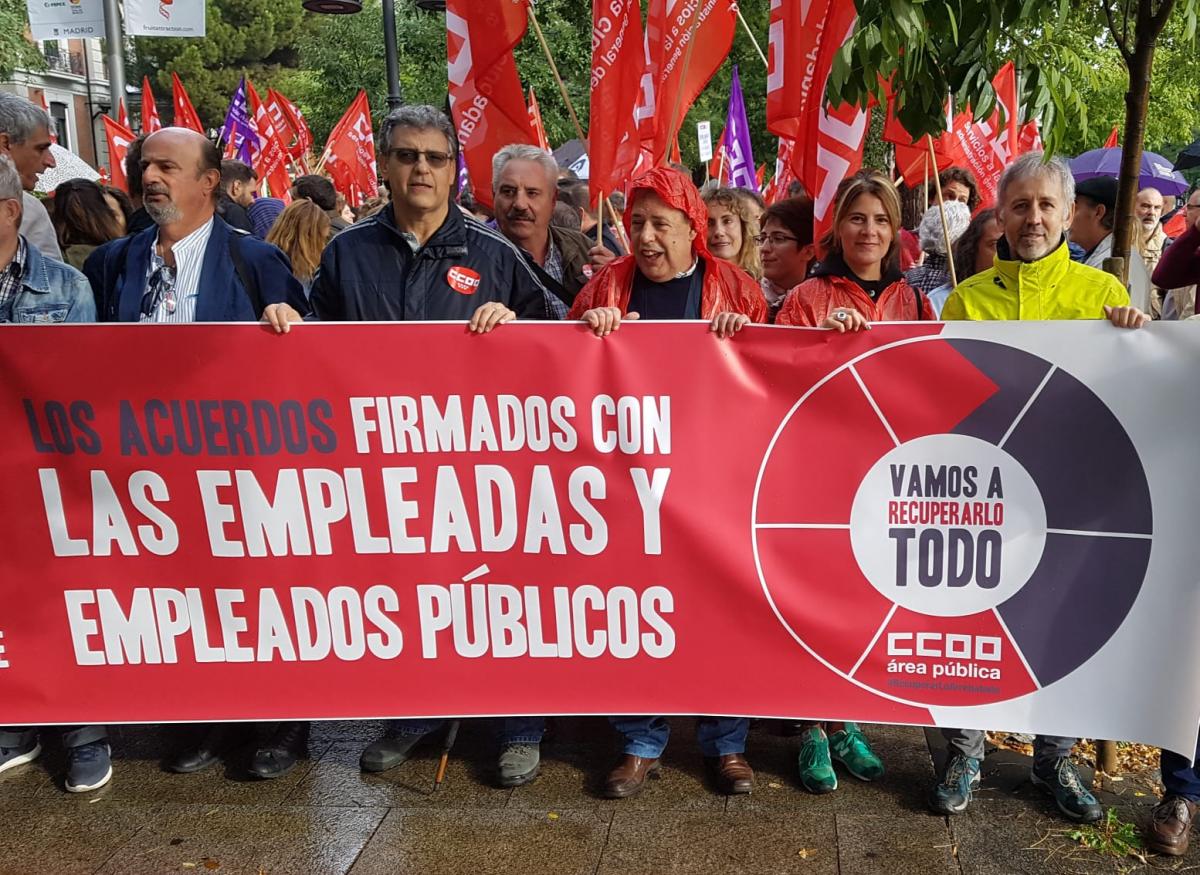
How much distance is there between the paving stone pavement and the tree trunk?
1.90 m

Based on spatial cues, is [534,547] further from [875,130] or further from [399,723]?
[875,130]

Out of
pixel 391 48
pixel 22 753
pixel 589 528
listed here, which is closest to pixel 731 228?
pixel 589 528

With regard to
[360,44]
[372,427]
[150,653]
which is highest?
[360,44]

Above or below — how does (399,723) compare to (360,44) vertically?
below

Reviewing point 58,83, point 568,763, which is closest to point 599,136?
point 568,763

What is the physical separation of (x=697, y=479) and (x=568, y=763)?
1255 mm

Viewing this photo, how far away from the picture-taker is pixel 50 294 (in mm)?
4047

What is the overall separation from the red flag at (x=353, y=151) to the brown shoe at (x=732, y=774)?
43.1 ft

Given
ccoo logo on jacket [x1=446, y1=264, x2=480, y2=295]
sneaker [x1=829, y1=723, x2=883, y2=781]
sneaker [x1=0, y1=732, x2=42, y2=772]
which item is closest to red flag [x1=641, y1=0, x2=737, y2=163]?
ccoo logo on jacket [x1=446, y1=264, x2=480, y2=295]

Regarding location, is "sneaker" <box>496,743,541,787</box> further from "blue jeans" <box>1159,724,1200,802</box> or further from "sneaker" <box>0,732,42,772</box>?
"blue jeans" <box>1159,724,1200,802</box>

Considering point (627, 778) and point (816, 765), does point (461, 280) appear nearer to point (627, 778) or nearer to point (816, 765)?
point (627, 778)

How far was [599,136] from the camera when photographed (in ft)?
19.7

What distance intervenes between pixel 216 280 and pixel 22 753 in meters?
1.87

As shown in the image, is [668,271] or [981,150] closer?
[668,271]
